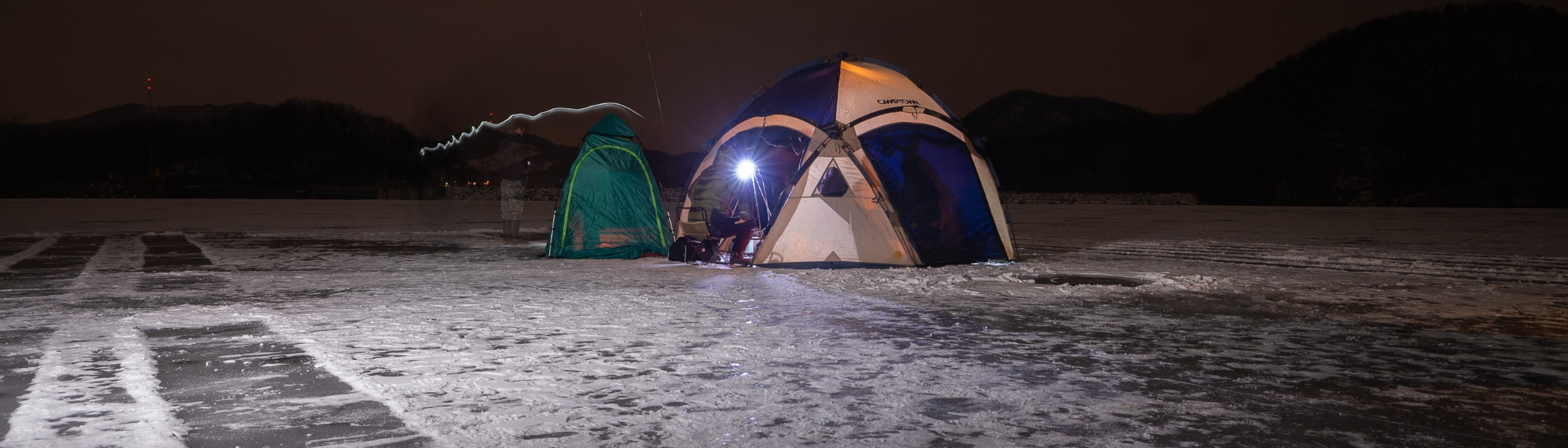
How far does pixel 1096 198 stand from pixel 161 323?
182 ft

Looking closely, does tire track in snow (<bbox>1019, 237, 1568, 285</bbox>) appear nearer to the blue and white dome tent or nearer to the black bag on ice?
the blue and white dome tent

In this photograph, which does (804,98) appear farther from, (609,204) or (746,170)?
(609,204)

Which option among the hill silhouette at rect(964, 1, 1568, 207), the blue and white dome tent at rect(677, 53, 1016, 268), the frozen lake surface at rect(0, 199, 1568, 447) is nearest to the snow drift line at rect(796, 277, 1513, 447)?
the frozen lake surface at rect(0, 199, 1568, 447)

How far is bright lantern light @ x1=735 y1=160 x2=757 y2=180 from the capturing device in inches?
579

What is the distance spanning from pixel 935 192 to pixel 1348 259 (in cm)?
593

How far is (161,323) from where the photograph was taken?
7086 mm

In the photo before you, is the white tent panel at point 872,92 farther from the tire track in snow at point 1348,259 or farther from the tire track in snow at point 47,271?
the tire track in snow at point 47,271

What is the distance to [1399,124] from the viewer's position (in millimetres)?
68125

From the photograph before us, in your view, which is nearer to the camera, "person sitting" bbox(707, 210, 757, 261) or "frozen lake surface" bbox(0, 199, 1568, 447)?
"frozen lake surface" bbox(0, 199, 1568, 447)

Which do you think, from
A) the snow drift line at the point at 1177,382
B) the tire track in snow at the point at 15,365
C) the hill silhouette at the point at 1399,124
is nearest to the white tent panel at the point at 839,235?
the snow drift line at the point at 1177,382

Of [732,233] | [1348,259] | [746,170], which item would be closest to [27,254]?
[732,233]

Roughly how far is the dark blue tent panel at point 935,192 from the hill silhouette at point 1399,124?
153ft

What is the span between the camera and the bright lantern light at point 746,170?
579 inches

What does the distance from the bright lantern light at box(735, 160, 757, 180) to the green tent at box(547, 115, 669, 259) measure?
1259 mm
